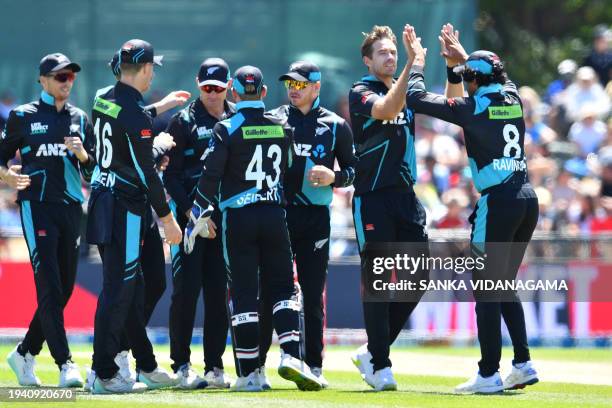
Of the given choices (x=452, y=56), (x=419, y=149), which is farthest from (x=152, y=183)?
(x=419, y=149)

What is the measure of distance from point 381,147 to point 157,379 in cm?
253

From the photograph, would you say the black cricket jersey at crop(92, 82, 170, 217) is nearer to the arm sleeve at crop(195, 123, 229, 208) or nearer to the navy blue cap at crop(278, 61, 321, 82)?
the arm sleeve at crop(195, 123, 229, 208)

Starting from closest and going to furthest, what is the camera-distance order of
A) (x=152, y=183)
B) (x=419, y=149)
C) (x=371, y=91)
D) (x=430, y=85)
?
(x=152, y=183)
(x=371, y=91)
(x=419, y=149)
(x=430, y=85)

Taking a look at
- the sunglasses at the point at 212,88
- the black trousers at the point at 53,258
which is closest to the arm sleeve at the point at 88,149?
the black trousers at the point at 53,258

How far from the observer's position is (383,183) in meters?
10.3

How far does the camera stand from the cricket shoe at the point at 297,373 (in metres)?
9.69

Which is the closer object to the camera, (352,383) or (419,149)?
(352,383)

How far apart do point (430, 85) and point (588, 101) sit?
2.89m

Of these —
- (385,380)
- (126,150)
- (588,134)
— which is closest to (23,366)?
(126,150)

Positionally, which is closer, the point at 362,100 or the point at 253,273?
the point at 253,273

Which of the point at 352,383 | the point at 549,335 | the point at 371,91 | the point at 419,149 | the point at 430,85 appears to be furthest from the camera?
the point at 430,85

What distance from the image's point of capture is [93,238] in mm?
9797

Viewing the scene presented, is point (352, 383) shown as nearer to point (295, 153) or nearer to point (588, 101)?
point (295, 153)

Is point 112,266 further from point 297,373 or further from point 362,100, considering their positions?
point 362,100
